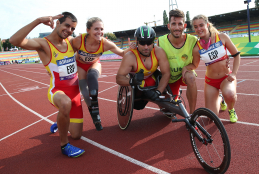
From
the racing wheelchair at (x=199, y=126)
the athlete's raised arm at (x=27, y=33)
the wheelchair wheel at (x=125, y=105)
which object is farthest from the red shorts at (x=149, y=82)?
the athlete's raised arm at (x=27, y=33)

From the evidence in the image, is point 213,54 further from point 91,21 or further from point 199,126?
point 91,21

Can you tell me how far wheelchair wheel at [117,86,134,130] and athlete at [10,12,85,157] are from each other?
33.8 inches

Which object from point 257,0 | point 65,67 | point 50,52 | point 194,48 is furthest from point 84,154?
point 257,0

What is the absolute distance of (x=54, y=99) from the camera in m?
3.28

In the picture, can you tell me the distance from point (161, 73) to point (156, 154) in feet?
5.07

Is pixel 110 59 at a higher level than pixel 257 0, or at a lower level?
lower

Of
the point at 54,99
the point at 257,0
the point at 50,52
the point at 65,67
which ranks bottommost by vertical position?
the point at 54,99

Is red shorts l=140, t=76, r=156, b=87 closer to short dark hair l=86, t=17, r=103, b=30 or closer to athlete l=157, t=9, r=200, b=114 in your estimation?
athlete l=157, t=9, r=200, b=114

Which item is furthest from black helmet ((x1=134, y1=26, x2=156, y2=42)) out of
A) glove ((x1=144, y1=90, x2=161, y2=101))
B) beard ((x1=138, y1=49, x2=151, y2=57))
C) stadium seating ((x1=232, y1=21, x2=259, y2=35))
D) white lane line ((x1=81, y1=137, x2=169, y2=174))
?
stadium seating ((x1=232, y1=21, x2=259, y2=35))

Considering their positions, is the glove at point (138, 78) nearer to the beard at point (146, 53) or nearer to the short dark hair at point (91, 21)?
the beard at point (146, 53)

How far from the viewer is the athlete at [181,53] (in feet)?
12.3

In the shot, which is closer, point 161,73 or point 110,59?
point 161,73

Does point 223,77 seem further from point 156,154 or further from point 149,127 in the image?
point 156,154

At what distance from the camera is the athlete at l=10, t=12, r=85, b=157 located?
3.11m
